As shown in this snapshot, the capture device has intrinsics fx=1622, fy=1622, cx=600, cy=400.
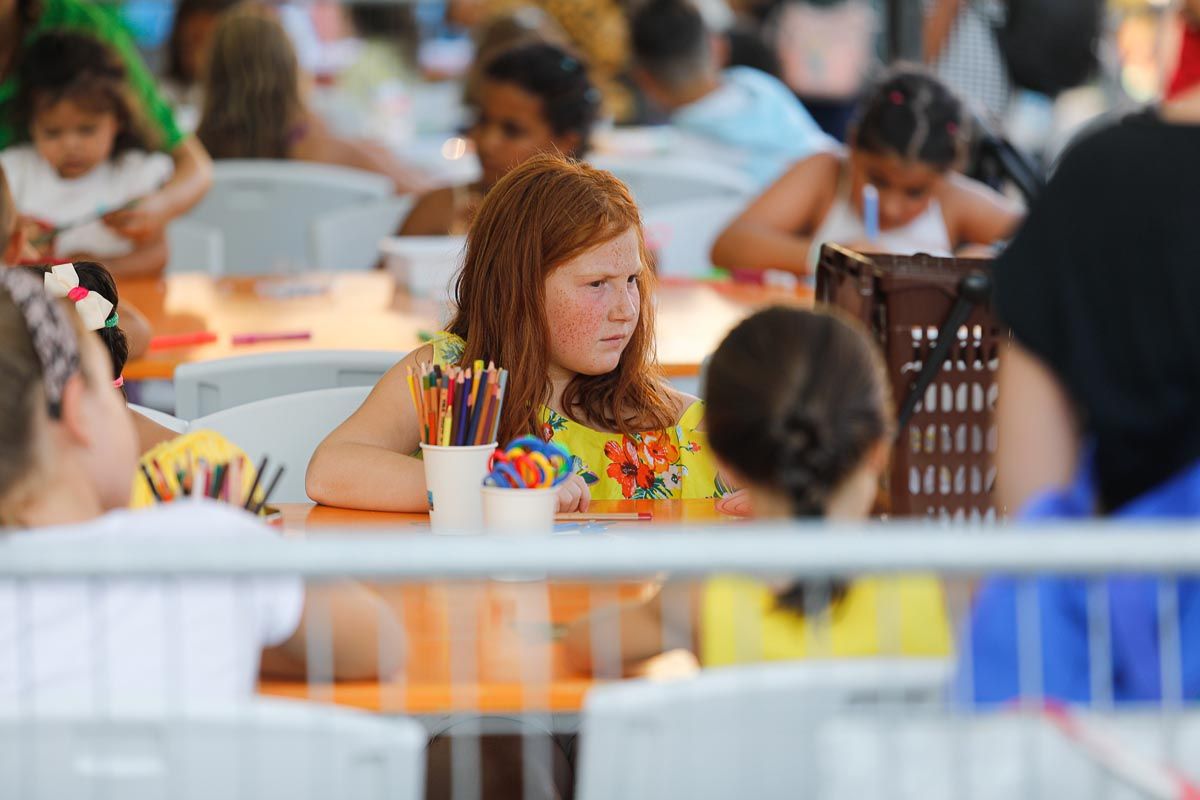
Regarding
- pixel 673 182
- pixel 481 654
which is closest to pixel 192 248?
pixel 673 182

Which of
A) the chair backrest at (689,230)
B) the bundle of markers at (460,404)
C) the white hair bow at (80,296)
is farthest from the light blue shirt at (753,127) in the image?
the bundle of markers at (460,404)

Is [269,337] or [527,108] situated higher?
[527,108]

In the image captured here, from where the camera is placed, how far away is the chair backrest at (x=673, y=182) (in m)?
5.16

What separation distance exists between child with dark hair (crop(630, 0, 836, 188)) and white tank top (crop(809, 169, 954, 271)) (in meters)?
1.46

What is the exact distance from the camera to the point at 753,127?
5.56 metres

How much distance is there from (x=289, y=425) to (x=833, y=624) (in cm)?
110

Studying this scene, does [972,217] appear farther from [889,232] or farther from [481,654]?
[481,654]

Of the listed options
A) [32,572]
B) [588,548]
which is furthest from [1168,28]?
[32,572]

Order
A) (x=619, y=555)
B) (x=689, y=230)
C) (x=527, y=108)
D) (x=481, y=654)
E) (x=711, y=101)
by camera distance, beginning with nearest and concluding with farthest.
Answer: (x=619, y=555), (x=481, y=654), (x=527, y=108), (x=689, y=230), (x=711, y=101)

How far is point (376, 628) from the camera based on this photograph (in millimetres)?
1597

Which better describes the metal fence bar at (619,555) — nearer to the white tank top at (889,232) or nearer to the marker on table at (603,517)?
the marker on table at (603,517)

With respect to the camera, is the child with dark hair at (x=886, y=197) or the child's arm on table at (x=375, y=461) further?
the child with dark hair at (x=886, y=197)

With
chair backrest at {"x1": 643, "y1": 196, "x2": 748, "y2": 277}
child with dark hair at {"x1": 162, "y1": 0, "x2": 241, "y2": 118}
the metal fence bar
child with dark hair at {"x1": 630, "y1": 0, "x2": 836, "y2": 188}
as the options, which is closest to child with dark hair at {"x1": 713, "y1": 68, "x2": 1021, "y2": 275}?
chair backrest at {"x1": 643, "y1": 196, "x2": 748, "y2": 277}

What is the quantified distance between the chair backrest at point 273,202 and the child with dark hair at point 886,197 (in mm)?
1473
